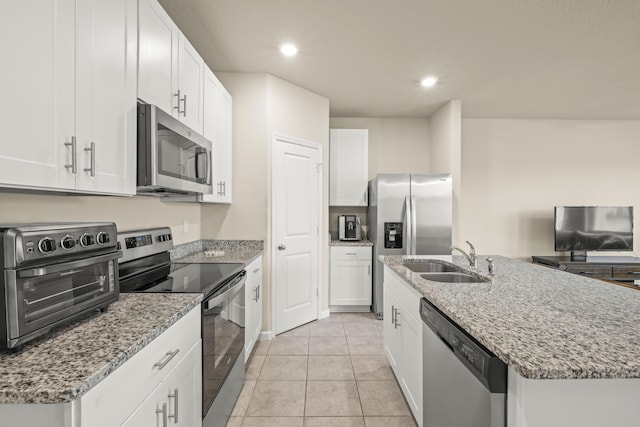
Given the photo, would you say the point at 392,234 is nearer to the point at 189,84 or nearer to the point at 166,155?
the point at 189,84

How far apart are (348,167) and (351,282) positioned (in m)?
1.52

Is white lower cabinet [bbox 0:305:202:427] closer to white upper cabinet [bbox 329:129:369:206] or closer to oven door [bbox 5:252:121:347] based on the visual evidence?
oven door [bbox 5:252:121:347]

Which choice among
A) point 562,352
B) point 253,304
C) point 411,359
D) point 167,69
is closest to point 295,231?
point 253,304

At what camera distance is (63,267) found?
0.94 metres

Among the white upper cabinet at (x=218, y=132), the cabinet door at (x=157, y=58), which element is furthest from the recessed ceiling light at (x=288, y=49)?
the cabinet door at (x=157, y=58)

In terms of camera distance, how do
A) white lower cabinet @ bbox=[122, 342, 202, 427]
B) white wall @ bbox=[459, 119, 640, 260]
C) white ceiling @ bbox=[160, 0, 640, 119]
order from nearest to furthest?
white lower cabinet @ bbox=[122, 342, 202, 427]
white ceiling @ bbox=[160, 0, 640, 119]
white wall @ bbox=[459, 119, 640, 260]

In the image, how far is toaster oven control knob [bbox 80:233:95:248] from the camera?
3.41 feet

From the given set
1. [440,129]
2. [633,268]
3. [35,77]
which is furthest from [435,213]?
[35,77]

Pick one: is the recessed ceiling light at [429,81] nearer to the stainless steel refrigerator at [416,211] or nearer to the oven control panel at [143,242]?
the stainless steel refrigerator at [416,211]

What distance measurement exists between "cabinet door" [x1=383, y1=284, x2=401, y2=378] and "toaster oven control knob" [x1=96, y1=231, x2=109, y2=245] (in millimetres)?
1736

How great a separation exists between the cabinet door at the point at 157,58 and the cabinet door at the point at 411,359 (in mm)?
1835

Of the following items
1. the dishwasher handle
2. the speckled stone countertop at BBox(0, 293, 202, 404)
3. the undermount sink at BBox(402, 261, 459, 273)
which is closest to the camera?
the speckled stone countertop at BBox(0, 293, 202, 404)

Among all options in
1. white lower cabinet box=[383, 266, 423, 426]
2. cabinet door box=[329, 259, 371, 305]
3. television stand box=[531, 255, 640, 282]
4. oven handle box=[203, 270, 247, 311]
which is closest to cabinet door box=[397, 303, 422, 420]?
white lower cabinet box=[383, 266, 423, 426]

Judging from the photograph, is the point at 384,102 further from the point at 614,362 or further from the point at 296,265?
the point at 614,362
